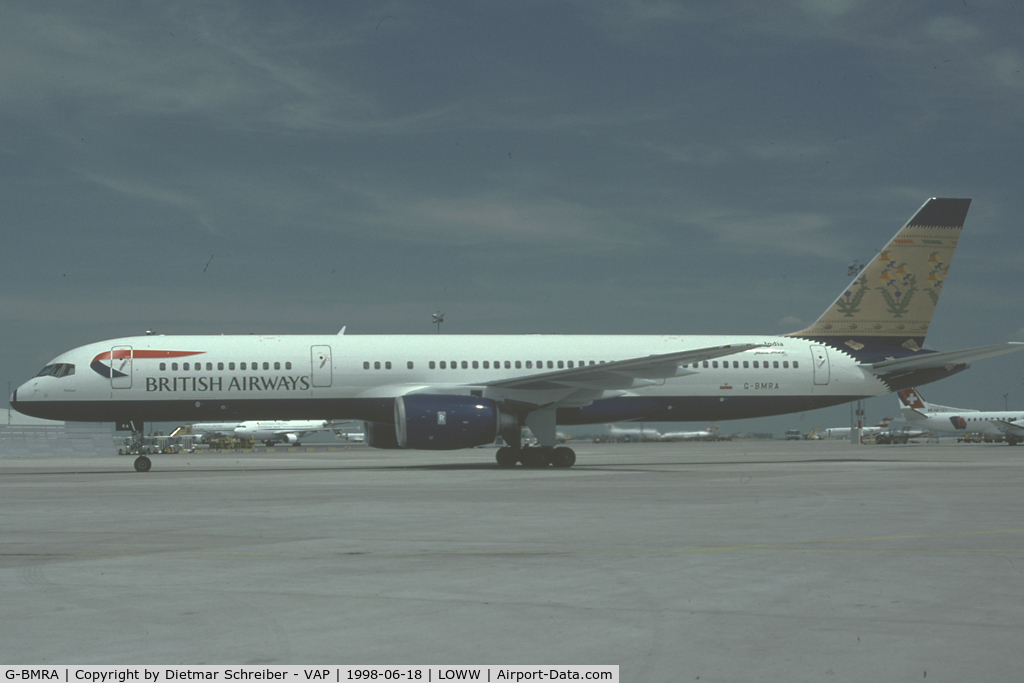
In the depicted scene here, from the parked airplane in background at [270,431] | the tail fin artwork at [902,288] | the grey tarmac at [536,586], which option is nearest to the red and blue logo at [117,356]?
the grey tarmac at [536,586]

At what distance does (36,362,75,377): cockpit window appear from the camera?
26.2m

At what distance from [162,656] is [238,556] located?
370 cm

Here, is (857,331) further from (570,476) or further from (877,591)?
(877,591)

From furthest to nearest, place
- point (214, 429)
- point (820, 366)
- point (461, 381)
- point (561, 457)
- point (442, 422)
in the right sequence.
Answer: point (214, 429) < point (820, 366) < point (461, 381) < point (561, 457) < point (442, 422)

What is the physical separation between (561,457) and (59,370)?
49.6 ft

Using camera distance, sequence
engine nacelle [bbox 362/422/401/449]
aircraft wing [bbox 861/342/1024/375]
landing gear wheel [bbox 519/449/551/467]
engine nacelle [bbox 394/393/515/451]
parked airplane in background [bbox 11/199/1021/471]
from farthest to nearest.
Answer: aircraft wing [bbox 861/342/1024/375] → engine nacelle [bbox 362/422/401/449] → landing gear wheel [bbox 519/449/551/467] → parked airplane in background [bbox 11/199/1021/471] → engine nacelle [bbox 394/393/515/451]

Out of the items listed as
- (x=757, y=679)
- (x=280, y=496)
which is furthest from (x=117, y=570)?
(x=280, y=496)

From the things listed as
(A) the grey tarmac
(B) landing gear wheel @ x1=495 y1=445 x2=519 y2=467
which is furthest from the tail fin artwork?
(A) the grey tarmac

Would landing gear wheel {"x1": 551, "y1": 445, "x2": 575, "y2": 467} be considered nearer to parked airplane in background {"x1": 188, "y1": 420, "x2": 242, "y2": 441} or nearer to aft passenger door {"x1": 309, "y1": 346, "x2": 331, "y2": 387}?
aft passenger door {"x1": 309, "y1": 346, "x2": 331, "y2": 387}

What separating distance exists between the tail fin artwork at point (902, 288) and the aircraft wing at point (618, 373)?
7928 millimetres

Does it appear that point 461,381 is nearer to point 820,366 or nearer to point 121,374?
point 121,374

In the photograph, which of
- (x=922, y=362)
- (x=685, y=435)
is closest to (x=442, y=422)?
(x=922, y=362)

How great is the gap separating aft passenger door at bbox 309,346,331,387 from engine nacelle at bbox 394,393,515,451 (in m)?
3.16

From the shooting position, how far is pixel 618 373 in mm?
25438
